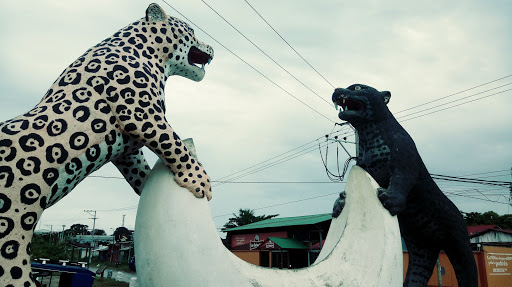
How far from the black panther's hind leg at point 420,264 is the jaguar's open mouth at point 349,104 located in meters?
2.01

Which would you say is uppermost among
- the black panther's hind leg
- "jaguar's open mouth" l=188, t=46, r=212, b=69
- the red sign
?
"jaguar's open mouth" l=188, t=46, r=212, b=69

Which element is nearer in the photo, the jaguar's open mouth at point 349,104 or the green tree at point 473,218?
the jaguar's open mouth at point 349,104

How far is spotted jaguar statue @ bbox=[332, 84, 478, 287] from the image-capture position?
454cm

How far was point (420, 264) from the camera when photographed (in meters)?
5.31

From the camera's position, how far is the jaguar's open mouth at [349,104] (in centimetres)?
478

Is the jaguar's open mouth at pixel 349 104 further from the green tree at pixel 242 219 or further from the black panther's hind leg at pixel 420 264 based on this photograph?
the green tree at pixel 242 219

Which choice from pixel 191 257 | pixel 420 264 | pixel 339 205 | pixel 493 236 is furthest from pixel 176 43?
pixel 493 236

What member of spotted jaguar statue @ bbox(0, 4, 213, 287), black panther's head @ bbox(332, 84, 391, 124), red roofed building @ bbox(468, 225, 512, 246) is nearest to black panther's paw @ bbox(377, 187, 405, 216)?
black panther's head @ bbox(332, 84, 391, 124)

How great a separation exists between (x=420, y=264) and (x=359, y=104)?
91.8 inches

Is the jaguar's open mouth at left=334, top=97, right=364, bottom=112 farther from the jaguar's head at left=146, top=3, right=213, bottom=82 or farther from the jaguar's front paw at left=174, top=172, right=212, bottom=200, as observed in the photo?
the jaguar's front paw at left=174, top=172, right=212, bottom=200

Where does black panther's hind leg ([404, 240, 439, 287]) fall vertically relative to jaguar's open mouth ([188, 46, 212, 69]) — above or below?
below

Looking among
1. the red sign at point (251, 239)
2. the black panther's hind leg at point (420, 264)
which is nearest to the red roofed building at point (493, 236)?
the red sign at point (251, 239)

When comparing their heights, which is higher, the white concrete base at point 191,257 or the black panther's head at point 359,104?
the black panther's head at point 359,104

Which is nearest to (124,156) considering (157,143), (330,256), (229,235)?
(157,143)
